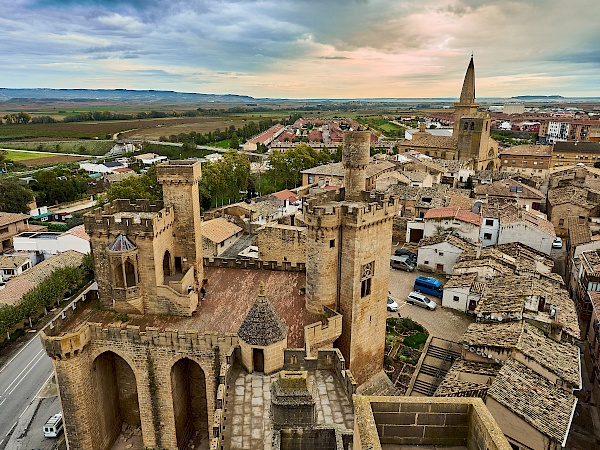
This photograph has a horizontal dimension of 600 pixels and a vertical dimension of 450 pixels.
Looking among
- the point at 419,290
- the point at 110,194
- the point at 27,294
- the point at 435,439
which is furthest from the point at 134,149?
the point at 435,439

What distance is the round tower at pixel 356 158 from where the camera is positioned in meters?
26.2

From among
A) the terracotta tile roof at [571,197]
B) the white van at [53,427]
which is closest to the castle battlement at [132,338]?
the white van at [53,427]

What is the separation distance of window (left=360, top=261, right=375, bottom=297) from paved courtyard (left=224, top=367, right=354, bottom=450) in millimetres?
5960

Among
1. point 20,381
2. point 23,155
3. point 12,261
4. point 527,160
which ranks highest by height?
point 527,160

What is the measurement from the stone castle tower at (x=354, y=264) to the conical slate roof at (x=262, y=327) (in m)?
5.49

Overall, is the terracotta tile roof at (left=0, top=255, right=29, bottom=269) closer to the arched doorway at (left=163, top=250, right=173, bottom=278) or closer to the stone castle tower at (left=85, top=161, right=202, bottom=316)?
the stone castle tower at (left=85, top=161, right=202, bottom=316)

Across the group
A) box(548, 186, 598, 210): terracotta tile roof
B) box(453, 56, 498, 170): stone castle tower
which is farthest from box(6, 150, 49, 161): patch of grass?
box(548, 186, 598, 210): terracotta tile roof

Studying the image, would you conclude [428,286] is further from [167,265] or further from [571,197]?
[571,197]

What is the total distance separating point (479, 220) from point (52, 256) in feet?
153

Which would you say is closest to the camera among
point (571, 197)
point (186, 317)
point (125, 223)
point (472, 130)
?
point (125, 223)

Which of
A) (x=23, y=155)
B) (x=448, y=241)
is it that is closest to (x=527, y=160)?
(x=448, y=241)

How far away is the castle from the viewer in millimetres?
21516

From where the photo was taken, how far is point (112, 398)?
25.1 metres

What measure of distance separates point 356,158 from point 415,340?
1554cm
